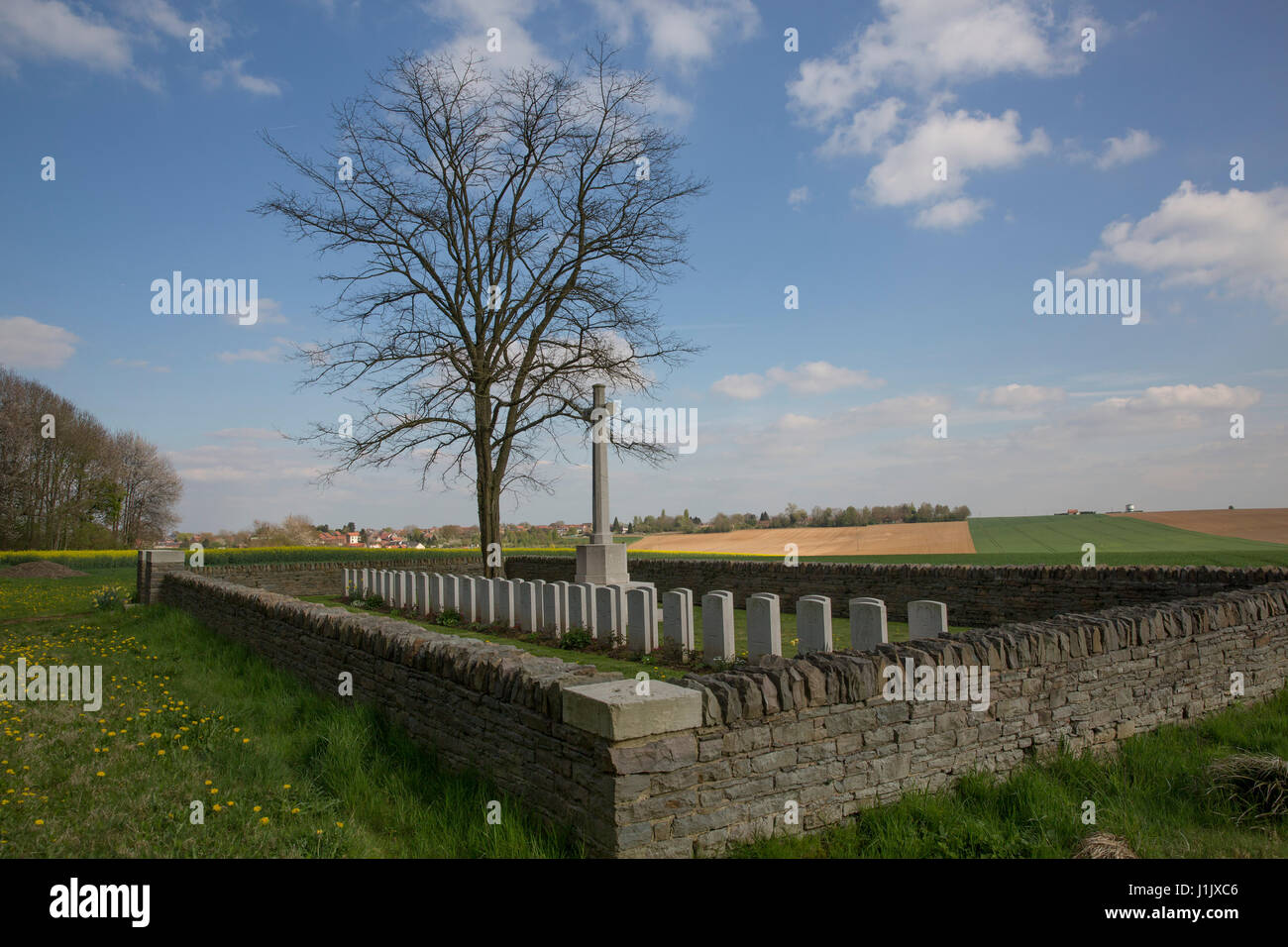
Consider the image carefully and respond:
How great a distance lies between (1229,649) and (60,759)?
33.2ft

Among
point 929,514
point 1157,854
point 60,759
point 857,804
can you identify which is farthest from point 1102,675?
point 929,514

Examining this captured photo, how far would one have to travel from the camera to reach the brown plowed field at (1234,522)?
22875mm

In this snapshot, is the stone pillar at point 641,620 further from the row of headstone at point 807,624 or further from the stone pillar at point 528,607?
the stone pillar at point 528,607

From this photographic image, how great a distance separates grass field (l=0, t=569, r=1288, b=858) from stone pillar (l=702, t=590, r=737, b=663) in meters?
3.67

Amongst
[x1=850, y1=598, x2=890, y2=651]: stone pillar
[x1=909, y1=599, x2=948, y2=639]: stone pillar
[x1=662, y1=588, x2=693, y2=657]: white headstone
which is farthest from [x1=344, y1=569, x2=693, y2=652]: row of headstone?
[x1=909, y1=599, x2=948, y2=639]: stone pillar

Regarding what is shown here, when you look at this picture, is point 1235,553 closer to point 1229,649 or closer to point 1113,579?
point 1113,579

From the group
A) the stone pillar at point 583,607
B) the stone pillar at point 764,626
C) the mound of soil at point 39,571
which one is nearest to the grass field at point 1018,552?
the mound of soil at point 39,571

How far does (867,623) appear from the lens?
7.05 metres

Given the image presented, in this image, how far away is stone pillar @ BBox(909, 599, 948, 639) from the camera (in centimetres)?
702

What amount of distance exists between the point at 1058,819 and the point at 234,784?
5186 millimetres

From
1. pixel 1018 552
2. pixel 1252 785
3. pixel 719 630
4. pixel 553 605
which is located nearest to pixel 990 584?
pixel 719 630

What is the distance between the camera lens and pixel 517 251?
60.3ft

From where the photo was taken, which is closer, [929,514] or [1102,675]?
[1102,675]

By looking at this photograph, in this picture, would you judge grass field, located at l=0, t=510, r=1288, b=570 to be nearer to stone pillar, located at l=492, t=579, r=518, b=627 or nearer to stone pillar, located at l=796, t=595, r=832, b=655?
stone pillar, located at l=492, t=579, r=518, b=627
